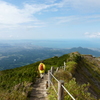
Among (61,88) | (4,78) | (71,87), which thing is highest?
(61,88)

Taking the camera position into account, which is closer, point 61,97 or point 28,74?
point 61,97

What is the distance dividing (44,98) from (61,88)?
377 cm

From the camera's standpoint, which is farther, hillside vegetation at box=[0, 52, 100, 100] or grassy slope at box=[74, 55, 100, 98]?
grassy slope at box=[74, 55, 100, 98]

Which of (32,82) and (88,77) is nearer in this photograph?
(32,82)

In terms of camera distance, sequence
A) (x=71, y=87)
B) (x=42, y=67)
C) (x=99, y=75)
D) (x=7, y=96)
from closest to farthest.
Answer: (x=7, y=96)
(x=71, y=87)
(x=42, y=67)
(x=99, y=75)

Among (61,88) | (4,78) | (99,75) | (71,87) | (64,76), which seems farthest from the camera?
(99,75)

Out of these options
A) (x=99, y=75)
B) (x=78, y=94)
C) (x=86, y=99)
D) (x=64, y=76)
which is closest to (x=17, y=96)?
(x=78, y=94)

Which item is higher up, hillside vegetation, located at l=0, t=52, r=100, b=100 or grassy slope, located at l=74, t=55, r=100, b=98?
hillside vegetation, located at l=0, t=52, r=100, b=100

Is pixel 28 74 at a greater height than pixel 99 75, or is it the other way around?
pixel 28 74

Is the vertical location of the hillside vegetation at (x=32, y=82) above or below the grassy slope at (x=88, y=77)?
above

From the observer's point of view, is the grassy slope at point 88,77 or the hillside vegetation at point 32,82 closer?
the hillside vegetation at point 32,82

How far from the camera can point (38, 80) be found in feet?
50.8

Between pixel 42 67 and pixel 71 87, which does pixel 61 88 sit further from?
pixel 42 67

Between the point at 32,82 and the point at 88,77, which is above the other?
the point at 32,82
